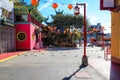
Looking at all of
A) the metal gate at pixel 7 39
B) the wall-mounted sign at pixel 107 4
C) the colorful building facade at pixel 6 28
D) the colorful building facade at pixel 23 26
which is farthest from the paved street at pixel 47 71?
the colorful building facade at pixel 23 26

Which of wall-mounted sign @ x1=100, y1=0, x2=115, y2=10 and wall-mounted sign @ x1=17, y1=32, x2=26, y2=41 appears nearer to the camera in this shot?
wall-mounted sign @ x1=100, y1=0, x2=115, y2=10

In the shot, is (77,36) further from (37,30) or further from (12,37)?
(12,37)

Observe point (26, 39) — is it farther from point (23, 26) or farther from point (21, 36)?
point (23, 26)

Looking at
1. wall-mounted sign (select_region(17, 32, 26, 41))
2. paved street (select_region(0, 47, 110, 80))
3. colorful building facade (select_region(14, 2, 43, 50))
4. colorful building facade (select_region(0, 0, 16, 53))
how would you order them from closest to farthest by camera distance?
paved street (select_region(0, 47, 110, 80))
colorful building facade (select_region(0, 0, 16, 53))
colorful building facade (select_region(14, 2, 43, 50))
wall-mounted sign (select_region(17, 32, 26, 41))

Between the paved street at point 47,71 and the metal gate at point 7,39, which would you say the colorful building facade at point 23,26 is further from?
the paved street at point 47,71

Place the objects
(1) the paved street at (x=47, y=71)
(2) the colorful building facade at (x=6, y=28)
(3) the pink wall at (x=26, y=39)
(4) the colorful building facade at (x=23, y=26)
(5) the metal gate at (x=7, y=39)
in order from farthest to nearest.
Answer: (3) the pink wall at (x=26, y=39) < (4) the colorful building facade at (x=23, y=26) < (5) the metal gate at (x=7, y=39) < (2) the colorful building facade at (x=6, y=28) < (1) the paved street at (x=47, y=71)

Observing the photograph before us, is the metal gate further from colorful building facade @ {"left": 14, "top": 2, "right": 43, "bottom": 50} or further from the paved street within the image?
the paved street

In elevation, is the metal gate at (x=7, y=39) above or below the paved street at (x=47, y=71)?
above

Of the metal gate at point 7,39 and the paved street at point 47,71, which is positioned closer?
the paved street at point 47,71

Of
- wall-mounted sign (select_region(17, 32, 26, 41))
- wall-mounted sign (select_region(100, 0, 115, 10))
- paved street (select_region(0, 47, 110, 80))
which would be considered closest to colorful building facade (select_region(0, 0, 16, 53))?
wall-mounted sign (select_region(17, 32, 26, 41))

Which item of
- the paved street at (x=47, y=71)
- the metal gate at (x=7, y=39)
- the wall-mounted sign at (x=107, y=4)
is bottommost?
the paved street at (x=47, y=71)

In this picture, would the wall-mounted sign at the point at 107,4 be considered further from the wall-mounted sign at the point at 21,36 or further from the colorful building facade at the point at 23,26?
the wall-mounted sign at the point at 21,36

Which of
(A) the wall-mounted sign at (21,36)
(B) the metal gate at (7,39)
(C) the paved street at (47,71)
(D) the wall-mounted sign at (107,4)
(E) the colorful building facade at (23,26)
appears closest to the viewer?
(C) the paved street at (47,71)

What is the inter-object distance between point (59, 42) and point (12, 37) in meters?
17.8
